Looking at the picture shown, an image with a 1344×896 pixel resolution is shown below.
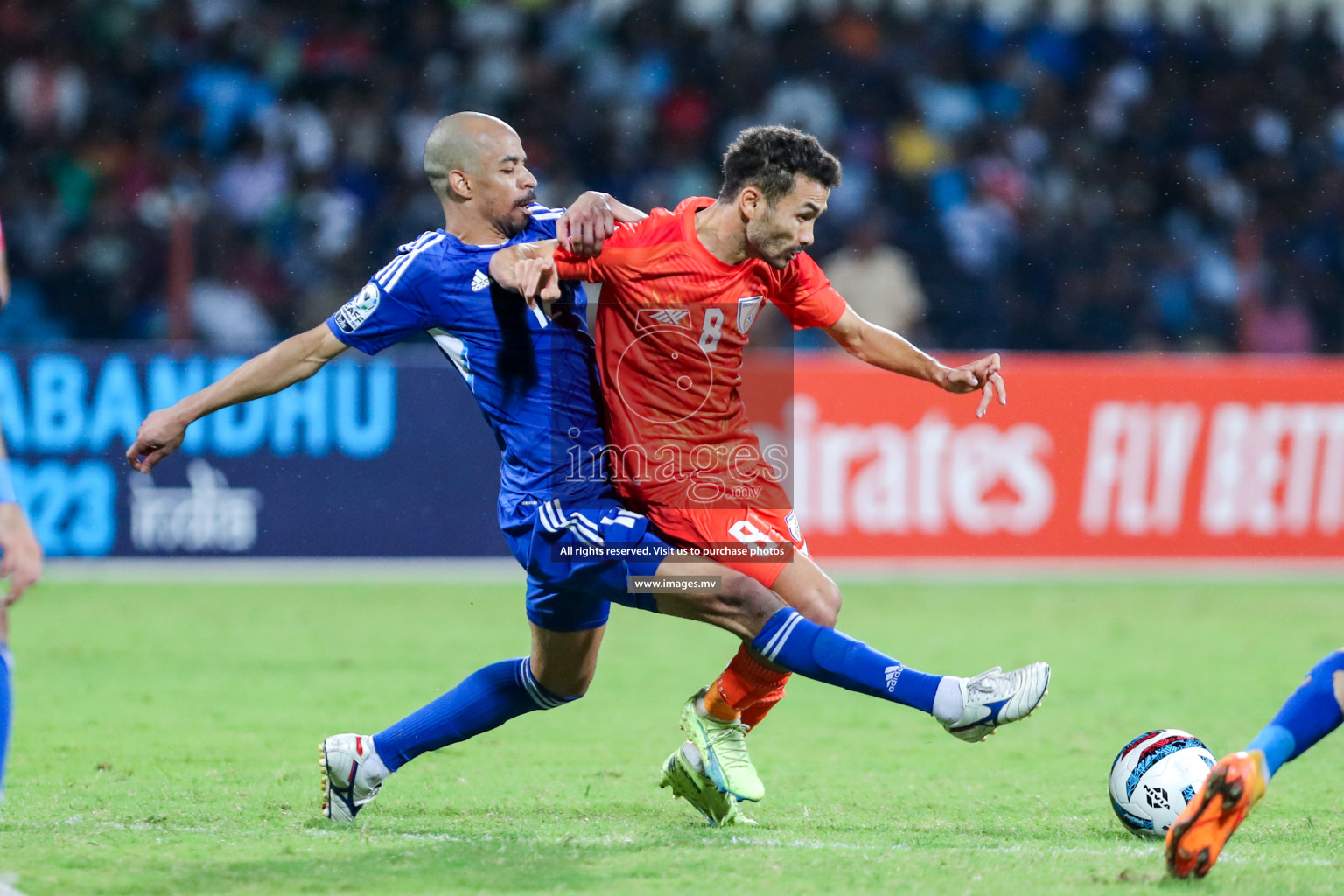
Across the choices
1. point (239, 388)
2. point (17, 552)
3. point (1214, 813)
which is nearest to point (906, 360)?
point (1214, 813)

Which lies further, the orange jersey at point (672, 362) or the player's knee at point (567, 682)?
the player's knee at point (567, 682)

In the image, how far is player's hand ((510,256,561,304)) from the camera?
4.46 meters

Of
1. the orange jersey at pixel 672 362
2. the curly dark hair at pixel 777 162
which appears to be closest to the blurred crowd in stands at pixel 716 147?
the orange jersey at pixel 672 362

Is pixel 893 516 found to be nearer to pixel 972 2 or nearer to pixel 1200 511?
pixel 1200 511

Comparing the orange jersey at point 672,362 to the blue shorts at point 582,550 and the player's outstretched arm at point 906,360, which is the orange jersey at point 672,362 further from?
the player's outstretched arm at point 906,360

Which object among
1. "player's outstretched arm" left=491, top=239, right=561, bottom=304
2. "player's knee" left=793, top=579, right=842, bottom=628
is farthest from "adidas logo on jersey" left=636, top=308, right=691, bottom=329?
"player's knee" left=793, top=579, right=842, bottom=628

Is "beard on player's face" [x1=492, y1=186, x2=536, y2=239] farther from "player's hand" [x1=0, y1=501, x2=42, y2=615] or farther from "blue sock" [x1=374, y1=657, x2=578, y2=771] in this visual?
"player's hand" [x1=0, y1=501, x2=42, y2=615]

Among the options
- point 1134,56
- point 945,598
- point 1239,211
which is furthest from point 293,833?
point 1134,56

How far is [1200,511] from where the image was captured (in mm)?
11859

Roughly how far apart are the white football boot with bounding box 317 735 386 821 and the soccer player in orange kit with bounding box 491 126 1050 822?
972mm

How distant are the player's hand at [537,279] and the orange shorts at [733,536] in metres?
0.75

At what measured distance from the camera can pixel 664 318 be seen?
480 cm

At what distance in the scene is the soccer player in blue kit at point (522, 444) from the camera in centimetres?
451

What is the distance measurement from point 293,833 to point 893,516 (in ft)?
24.6
